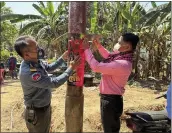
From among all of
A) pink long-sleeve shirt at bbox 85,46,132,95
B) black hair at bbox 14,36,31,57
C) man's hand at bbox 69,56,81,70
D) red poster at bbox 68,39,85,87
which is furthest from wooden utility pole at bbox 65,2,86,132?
black hair at bbox 14,36,31,57

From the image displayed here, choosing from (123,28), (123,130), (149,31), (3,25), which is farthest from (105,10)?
(123,130)

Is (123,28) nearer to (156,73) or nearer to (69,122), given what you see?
(156,73)

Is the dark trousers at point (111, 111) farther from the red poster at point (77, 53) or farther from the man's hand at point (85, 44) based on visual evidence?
the man's hand at point (85, 44)

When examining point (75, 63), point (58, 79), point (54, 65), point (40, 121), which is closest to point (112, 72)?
point (75, 63)

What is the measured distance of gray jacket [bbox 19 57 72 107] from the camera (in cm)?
293

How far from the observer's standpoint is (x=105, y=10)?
14.6 metres

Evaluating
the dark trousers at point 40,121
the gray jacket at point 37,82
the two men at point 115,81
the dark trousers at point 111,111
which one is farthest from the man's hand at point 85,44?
the dark trousers at point 40,121

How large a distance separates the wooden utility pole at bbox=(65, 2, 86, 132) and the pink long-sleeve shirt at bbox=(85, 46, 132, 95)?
0.23 m

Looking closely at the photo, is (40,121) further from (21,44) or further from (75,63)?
(21,44)

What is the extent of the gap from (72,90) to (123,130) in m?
2.55

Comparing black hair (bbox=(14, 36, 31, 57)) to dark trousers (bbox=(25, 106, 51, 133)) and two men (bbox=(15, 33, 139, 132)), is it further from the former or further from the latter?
dark trousers (bbox=(25, 106, 51, 133))

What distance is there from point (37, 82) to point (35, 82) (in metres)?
0.02

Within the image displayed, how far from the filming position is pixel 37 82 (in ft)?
9.61

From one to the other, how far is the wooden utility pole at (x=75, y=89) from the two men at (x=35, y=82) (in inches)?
9.6
